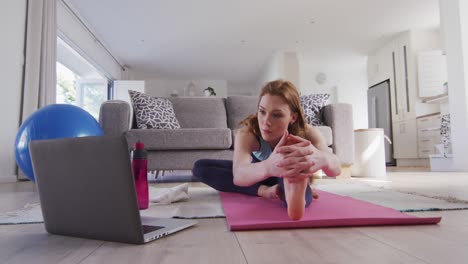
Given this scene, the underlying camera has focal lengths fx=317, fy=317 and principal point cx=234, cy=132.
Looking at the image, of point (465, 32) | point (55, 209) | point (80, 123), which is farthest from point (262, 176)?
point (465, 32)

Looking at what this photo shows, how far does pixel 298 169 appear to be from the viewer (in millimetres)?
840

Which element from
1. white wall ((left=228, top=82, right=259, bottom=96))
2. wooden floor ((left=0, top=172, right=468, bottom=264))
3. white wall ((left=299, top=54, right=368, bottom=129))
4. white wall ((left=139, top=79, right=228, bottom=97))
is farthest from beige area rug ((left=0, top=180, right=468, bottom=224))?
white wall ((left=228, top=82, right=259, bottom=96))

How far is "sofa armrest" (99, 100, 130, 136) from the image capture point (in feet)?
9.03

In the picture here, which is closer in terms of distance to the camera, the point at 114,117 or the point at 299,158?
the point at 299,158

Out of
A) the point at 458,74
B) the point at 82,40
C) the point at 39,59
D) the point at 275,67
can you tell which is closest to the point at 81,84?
the point at 82,40

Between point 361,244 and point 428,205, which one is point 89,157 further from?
point 428,205

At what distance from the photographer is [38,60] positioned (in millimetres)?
3312

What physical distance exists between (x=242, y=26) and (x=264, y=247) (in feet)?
16.6

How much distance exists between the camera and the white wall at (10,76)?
2943 millimetres

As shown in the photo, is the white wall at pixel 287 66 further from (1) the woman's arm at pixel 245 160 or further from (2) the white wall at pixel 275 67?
(1) the woman's arm at pixel 245 160

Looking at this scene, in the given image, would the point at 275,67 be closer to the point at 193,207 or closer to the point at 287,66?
the point at 287,66

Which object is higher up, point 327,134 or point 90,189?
point 327,134

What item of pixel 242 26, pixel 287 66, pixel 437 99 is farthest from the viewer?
pixel 287 66

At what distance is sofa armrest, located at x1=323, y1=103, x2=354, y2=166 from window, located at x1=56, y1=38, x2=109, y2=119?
15.4 ft
